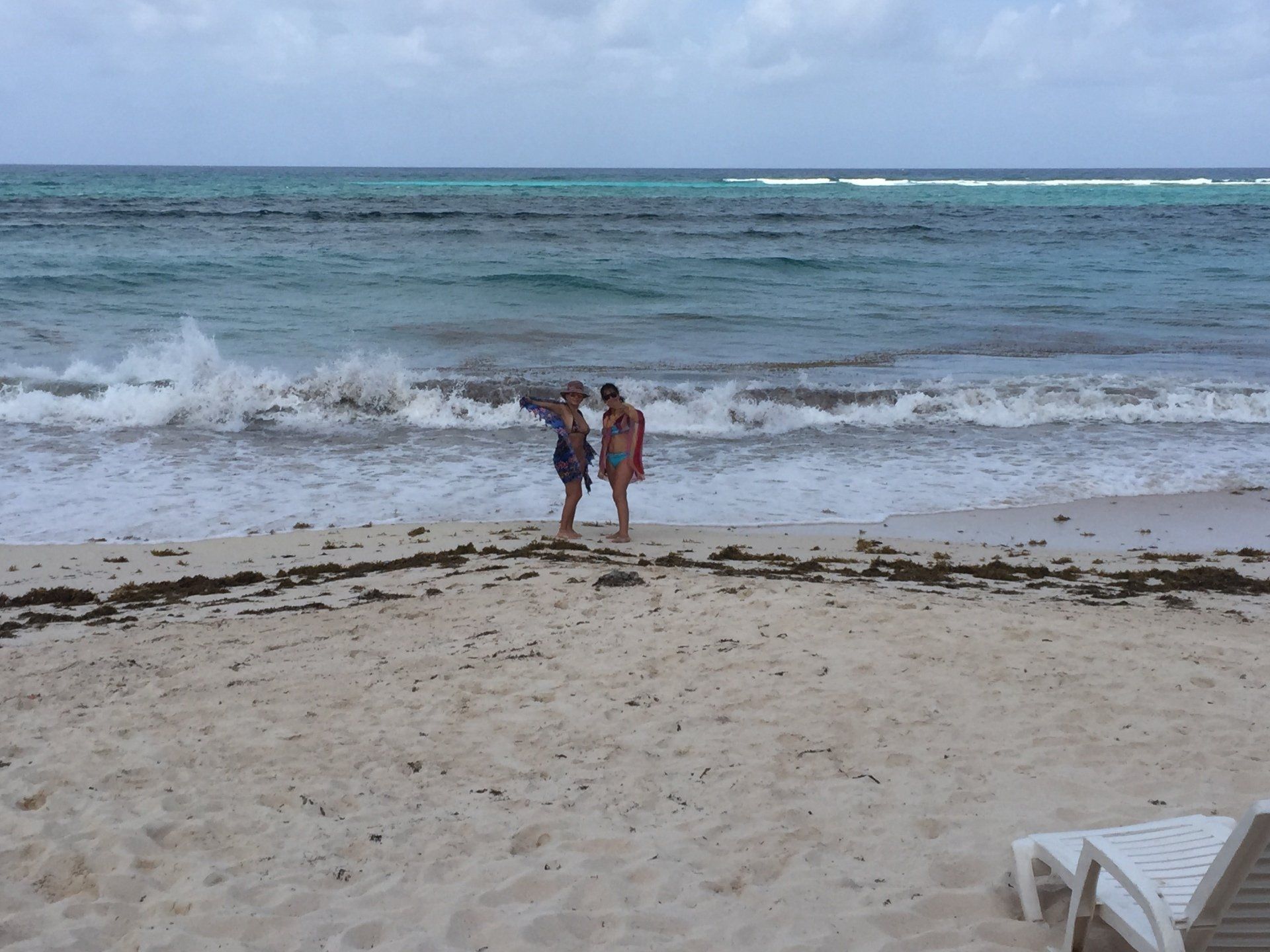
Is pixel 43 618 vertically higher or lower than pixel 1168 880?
lower

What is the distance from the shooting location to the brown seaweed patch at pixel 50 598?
246 inches

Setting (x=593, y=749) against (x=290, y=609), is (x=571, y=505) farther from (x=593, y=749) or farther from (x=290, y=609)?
(x=593, y=749)

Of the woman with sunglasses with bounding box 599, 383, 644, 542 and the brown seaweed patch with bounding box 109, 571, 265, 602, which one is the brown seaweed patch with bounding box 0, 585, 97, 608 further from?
the woman with sunglasses with bounding box 599, 383, 644, 542

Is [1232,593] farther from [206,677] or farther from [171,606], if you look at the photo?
[171,606]

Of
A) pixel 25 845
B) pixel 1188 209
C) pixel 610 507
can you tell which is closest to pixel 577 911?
pixel 25 845

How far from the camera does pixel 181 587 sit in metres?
6.62

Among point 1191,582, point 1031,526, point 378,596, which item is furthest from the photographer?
point 1031,526

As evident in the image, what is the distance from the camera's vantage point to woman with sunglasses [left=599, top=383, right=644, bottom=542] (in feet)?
26.3

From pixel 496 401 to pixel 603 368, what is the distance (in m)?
3.03

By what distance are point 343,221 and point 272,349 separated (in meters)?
22.9

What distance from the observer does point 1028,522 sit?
8570 millimetres

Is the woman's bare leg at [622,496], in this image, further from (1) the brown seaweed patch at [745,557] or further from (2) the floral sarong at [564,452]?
(1) the brown seaweed patch at [745,557]

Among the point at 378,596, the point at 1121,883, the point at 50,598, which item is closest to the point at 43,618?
the point at 50,598

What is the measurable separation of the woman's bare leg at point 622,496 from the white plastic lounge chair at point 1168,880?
4.96 m
